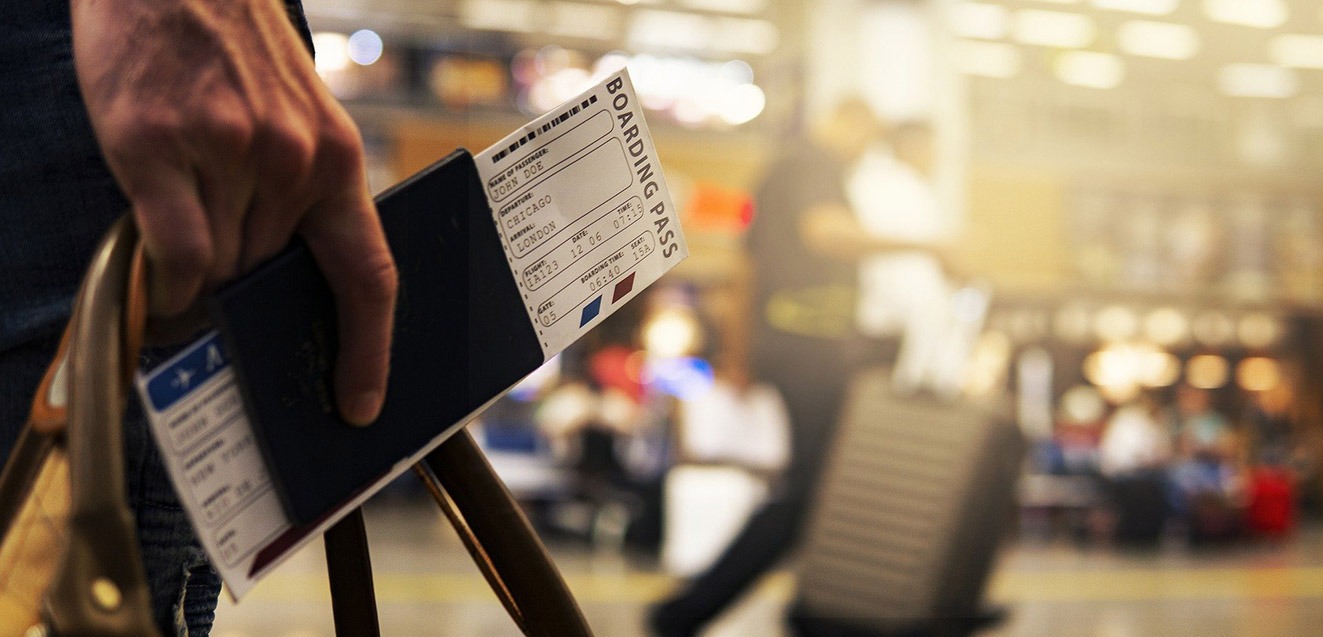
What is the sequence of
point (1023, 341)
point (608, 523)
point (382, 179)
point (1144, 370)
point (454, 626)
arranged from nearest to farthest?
point (454, 626) → point (608, 523) → point (382, 179) → point (1023, 341) → point (1144, 370)

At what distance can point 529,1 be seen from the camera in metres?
11.3

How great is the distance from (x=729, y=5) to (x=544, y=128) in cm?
1049

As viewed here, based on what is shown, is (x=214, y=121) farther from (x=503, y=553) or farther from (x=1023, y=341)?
(x=1023, y=341)

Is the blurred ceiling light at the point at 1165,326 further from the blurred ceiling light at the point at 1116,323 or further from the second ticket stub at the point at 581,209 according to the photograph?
the second ticket stub at the point at 581,209

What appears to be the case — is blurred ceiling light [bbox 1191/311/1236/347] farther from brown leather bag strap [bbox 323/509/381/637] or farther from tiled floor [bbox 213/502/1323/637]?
brown leather bag strap [bbox 323/509/381/637]

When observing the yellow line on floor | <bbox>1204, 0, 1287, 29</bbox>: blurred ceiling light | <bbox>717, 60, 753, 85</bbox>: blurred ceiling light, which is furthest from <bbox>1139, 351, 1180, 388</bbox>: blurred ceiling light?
the yellow line on floor

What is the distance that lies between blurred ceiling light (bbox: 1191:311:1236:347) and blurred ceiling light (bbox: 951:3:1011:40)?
534cm

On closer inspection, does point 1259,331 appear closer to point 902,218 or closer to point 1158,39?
point 1158,39

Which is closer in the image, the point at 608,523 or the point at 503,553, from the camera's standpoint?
the point at 503,553

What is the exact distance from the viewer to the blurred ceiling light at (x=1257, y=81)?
36.0 ft

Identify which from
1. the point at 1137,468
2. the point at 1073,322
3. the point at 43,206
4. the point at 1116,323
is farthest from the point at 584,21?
the point at 43,206

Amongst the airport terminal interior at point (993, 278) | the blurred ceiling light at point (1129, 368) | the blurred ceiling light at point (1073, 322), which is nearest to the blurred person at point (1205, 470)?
the airport terminal interior at point (993, 278)

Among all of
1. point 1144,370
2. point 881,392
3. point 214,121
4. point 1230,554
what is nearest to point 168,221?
point 214,121

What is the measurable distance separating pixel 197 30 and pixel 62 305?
0.24 meters
